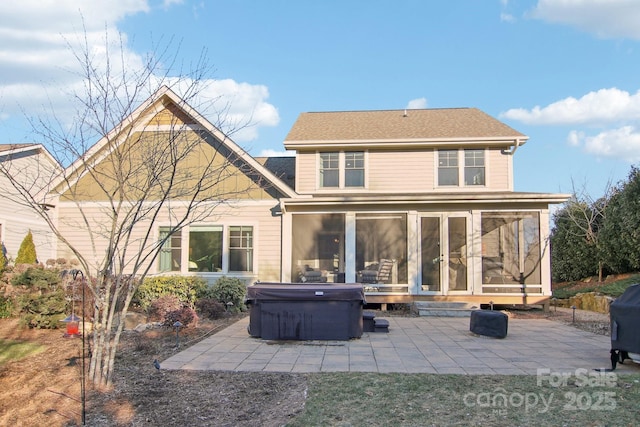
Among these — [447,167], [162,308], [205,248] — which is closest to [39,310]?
[162,308]

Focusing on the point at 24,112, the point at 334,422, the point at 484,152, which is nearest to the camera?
the point at 334,422

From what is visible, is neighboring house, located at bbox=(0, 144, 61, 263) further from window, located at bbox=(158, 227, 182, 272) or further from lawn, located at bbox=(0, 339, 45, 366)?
lawn, located at bbox=(0, 339, 45, 366)

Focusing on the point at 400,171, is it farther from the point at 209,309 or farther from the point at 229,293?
the point at 209,309

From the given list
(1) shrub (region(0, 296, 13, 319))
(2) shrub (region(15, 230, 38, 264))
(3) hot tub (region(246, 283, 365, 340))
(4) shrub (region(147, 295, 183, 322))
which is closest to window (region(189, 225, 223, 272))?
(4) shrub (region(147, 295, 183, 322))

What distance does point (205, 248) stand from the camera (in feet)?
42.6

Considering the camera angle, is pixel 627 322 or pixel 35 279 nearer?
pixel 627 322

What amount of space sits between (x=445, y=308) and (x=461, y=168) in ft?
14.2

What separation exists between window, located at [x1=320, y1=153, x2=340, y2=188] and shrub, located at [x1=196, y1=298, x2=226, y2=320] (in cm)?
508

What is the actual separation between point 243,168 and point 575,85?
473 inches

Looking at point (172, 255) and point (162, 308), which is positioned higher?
point (172, 255)

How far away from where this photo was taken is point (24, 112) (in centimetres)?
653

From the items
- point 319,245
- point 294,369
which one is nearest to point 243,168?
point 319,245

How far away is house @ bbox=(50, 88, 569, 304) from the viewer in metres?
12.0

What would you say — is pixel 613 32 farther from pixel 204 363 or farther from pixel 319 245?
pixel 204 363
